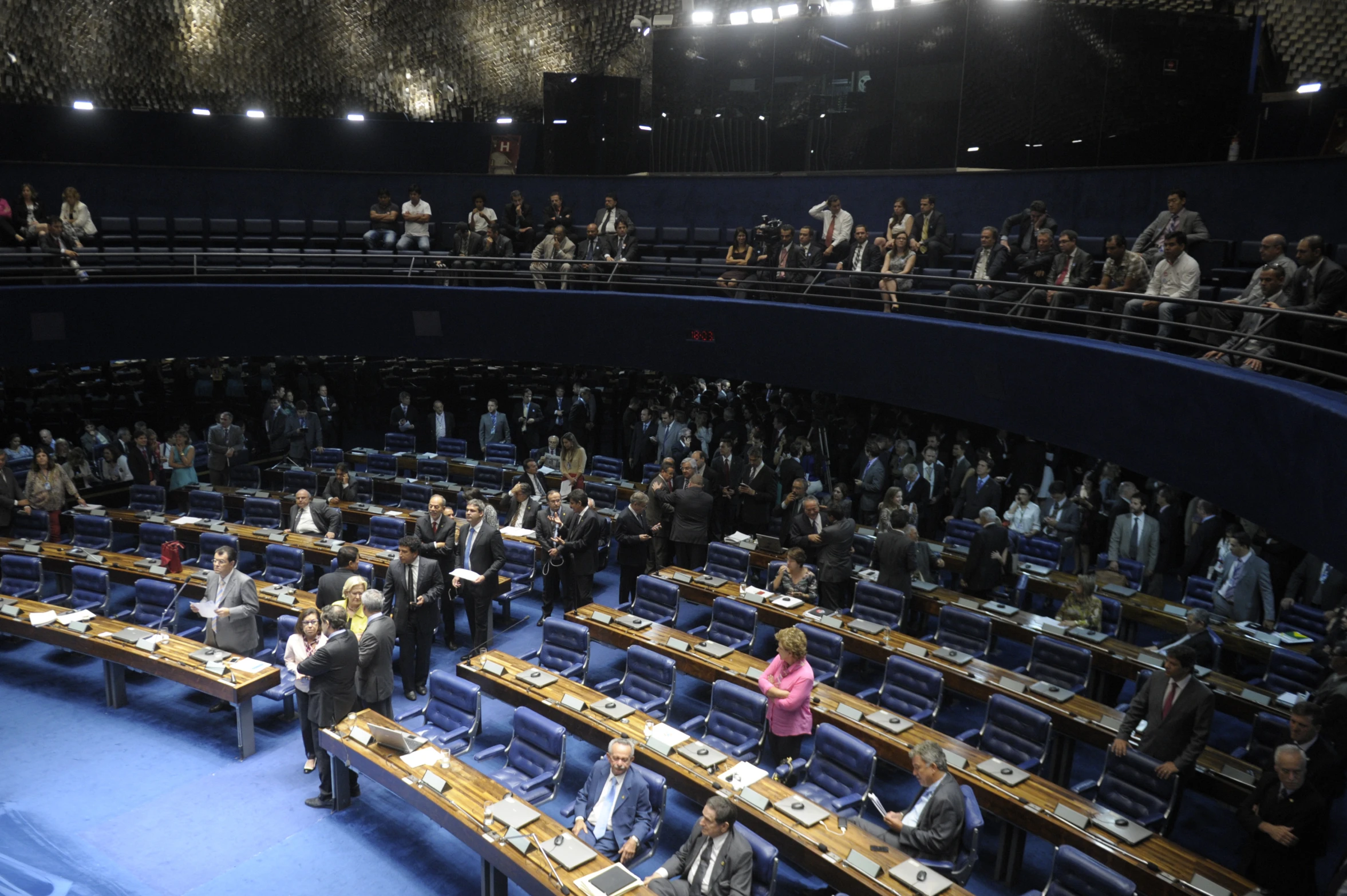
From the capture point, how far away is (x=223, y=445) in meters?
15.3

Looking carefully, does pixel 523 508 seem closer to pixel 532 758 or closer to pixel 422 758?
pixel 532 758

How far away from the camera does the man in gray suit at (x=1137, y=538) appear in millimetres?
11469

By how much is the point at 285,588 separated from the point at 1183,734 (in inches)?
339

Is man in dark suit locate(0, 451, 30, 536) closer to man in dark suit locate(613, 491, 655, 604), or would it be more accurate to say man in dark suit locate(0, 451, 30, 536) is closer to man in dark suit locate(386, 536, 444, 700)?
man in dark suit locate(386, 536, 444, 700)

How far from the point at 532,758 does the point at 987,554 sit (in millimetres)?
5501

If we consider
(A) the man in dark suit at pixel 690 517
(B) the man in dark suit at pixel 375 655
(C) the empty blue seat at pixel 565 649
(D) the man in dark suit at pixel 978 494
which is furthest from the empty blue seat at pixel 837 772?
(D) the man in dark suit at pixel 978 494

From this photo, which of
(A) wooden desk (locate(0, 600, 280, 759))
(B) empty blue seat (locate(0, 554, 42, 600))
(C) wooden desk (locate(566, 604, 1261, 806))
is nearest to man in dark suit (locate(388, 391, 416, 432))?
(B) empty blue seat (locate(0, 554, 42, 600))

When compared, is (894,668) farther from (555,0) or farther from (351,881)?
(555,0)

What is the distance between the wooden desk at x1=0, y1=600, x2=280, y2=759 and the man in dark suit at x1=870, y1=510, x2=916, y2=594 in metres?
5.88

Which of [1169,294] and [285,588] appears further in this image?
[285,588]

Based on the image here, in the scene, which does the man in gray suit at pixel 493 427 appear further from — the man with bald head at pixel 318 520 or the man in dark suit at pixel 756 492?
the man in dark suit at pixel 756 492

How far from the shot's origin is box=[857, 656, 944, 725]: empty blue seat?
839cm

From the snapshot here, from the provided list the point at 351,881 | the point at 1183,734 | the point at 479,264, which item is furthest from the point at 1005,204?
the point at 351,881

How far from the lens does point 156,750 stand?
8961 mm
